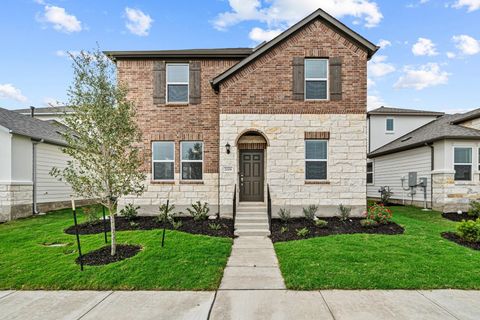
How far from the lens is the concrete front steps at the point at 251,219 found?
9258 mm

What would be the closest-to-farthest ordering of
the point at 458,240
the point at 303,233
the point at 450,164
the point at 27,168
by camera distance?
the point at 458,240 → the point at 303,233 → the point at 27,168 → the point at 450,164

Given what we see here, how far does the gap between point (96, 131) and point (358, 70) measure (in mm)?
9300

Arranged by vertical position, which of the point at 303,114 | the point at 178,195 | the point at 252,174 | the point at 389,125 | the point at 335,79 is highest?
the point at 335,79

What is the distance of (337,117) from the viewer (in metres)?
10.8

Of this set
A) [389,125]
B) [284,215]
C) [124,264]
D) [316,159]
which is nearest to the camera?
[124,264]

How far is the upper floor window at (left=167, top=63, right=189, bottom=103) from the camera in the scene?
467 inches

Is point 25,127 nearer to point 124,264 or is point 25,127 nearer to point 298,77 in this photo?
point 124,264

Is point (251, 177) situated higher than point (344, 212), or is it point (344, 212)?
point (251, 177)

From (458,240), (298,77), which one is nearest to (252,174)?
(298,77)

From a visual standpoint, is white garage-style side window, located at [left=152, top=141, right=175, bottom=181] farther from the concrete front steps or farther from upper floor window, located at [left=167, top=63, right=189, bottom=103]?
the concrete front steps

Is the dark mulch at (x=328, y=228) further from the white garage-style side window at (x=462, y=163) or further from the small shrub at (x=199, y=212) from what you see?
the white garage-style side window at (x=462, y=163)

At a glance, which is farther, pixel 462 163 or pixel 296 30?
pixel 462 163

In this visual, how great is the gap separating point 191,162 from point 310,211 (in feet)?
16.8

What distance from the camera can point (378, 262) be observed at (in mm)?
6199
